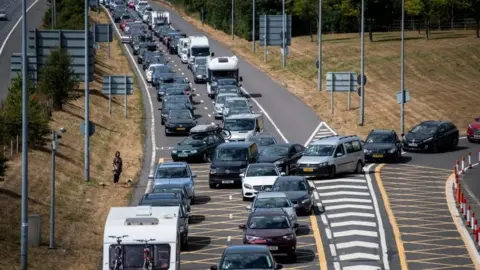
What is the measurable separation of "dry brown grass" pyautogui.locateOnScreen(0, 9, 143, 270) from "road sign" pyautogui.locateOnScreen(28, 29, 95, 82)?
309 centimetres

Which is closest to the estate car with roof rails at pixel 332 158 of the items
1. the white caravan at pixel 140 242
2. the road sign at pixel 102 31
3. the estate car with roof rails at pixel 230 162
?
the estate car with roof rails at pixel 230 162

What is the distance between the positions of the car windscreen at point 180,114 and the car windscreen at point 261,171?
19154 millimetres

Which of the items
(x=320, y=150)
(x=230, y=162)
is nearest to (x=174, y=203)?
(x=230, y=162)

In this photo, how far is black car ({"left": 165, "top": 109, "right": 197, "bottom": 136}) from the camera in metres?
66.1

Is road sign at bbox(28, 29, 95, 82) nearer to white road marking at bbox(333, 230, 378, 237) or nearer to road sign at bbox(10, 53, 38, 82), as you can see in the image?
road sign at bbox(10, 53, 38, 82)

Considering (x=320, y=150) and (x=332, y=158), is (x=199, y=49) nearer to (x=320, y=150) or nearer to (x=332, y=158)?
(x=320, y=150)

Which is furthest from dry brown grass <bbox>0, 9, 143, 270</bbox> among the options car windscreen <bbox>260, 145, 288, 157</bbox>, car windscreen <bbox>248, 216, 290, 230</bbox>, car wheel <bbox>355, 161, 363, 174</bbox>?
car wheel <bbox>355, 161, 363, 174</bbox>

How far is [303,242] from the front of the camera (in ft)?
131

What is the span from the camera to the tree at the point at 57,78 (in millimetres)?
68250

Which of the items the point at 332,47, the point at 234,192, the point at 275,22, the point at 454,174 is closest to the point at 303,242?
the point at 234,192

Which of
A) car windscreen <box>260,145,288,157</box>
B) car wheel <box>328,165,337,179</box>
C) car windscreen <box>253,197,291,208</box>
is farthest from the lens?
car windscreen <box>260,145,288,157</box>

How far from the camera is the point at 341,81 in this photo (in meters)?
71.2

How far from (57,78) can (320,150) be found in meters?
21.2

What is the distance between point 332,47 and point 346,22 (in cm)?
2017
